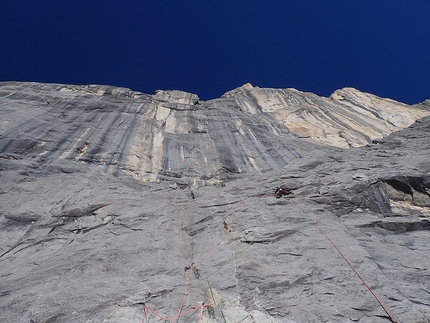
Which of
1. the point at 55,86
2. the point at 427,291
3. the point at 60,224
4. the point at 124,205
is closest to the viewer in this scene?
the point at 427,291

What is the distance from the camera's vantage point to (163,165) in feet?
49.8

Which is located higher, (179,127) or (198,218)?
(179,127)

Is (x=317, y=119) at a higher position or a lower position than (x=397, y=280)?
higher

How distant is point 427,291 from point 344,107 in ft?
69.3

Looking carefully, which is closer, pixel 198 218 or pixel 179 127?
pixel 198 218

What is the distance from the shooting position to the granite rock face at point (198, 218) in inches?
233

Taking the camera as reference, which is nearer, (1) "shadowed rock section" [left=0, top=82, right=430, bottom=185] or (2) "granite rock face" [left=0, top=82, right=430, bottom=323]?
(2) "granite rock face" [left=0, top=82, right=430, bottom=323]

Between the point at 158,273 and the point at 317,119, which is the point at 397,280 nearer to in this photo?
the point at 158,273

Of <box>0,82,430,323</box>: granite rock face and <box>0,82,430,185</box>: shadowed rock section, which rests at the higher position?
<box>0,82,430,185</box>: shadowed rock section

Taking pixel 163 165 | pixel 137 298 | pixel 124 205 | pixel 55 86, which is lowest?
pixel 137 298

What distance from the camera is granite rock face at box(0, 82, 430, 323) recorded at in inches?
233

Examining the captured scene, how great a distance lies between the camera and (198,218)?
9789mm

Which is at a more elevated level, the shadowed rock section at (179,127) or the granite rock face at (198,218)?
the shadowed rock section at (179,127)

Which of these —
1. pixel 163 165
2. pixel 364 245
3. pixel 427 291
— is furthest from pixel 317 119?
pixel 427 291
